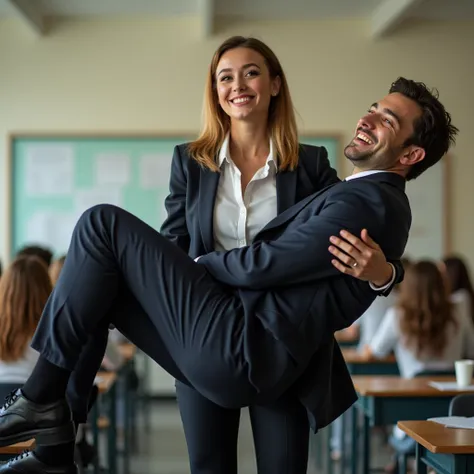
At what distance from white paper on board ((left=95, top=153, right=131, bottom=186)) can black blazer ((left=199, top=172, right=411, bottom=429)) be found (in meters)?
6.29

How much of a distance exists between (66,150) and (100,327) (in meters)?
6.52

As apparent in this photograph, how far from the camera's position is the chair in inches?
113

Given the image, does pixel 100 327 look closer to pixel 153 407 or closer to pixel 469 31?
pixel 153 407

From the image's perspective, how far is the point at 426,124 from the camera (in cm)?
227

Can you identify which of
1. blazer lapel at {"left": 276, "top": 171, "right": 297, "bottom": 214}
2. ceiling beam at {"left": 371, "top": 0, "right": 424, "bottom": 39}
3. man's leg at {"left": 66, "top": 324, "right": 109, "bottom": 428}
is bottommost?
man's leg at {"left": 66, "top": 324, "right": 109, "bottom": 428}

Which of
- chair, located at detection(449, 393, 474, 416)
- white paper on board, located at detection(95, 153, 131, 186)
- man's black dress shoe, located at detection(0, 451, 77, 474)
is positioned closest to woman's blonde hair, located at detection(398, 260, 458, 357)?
chair, located at detection(449, 393, 474, 416)

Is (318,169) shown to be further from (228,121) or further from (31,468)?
(31,468)

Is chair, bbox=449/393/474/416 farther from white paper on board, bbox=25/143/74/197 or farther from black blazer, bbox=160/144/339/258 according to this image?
white paper on board, bbox=25/143/74/197

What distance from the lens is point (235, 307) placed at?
6.65ft

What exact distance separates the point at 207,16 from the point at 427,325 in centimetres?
433

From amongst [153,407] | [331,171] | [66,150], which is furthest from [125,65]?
[331,171]

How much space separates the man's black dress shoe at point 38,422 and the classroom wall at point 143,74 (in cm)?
645

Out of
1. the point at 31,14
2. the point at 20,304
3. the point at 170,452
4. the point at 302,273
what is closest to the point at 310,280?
the point at 302,273

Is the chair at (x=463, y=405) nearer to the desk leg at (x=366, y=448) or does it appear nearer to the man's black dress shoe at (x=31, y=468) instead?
the desk leg at (x=366, y=448)
